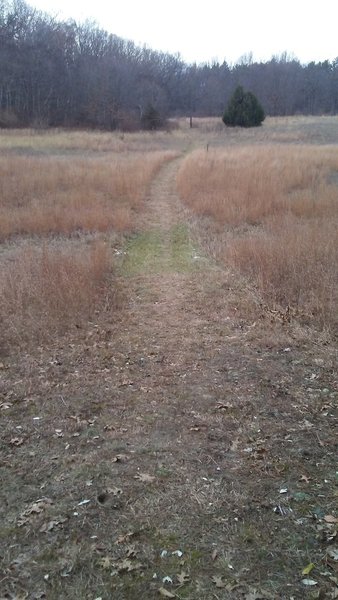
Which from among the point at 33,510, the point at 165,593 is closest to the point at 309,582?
the point at 165,593

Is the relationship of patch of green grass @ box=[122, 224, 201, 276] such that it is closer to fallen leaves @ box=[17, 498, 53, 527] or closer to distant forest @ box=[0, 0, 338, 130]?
fallen leaves @ box=[17, 498, 53, 527]

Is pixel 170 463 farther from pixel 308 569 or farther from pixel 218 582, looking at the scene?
pixel 308 569

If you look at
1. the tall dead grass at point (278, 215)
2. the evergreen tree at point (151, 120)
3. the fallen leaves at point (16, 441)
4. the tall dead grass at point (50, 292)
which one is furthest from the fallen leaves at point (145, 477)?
the evergreen tree at point (151, 120)

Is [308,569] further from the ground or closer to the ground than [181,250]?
closer to the ground

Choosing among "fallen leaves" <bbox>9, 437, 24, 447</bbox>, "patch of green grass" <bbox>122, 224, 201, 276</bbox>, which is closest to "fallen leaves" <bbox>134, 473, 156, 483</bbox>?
"fallen leaves" <bbox>9, 437, 24, 447</bbox>

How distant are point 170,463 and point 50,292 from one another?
3750 mm

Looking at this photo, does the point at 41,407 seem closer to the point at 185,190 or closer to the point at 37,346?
the point at 37,346

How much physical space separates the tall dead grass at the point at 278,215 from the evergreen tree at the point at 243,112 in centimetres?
2366

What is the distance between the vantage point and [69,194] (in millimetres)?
13766

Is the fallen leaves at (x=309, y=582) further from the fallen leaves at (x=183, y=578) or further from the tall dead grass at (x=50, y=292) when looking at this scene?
the tall dead grass at (x=50, y=292)

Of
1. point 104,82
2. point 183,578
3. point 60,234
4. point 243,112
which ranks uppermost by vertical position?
point 104,82

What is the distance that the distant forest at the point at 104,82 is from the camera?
50594mm

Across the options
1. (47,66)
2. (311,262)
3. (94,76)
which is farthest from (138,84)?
(311,262)

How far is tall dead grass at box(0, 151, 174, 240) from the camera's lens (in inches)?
435
